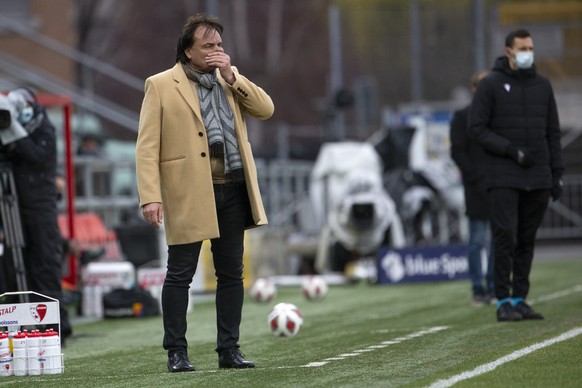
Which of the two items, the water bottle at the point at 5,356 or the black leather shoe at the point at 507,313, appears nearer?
the water bottle at the point at 5,356

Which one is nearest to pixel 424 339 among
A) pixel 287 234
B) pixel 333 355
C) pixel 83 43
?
pixel 333 355

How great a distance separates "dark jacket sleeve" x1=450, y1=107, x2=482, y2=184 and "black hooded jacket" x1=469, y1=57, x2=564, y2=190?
8.54 feet

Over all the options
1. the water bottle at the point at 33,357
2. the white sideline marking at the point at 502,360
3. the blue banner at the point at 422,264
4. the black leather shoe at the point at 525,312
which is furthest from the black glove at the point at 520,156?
the blue banner at the point at 422,264

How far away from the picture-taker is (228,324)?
31.1 feet

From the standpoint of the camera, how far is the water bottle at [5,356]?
963cm

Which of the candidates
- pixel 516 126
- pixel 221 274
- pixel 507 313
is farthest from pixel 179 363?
pixel 516 126

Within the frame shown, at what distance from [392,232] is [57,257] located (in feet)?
34.5

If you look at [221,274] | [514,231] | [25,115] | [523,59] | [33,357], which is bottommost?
[33,357]

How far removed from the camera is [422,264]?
20.3 m

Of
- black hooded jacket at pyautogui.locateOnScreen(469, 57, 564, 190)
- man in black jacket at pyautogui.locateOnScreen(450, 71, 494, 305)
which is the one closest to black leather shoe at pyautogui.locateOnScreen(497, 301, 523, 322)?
black hooded jacket at pyautogui.locateOnScreen(469, 57, 564, 190)

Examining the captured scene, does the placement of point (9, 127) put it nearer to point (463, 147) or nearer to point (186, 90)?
point (186, 90)

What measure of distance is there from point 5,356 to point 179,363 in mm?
1152

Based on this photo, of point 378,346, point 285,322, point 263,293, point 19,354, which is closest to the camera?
point 19,354

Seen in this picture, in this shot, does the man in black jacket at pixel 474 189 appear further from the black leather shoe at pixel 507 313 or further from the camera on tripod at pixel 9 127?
the camera on tripod at pixel 9 127
